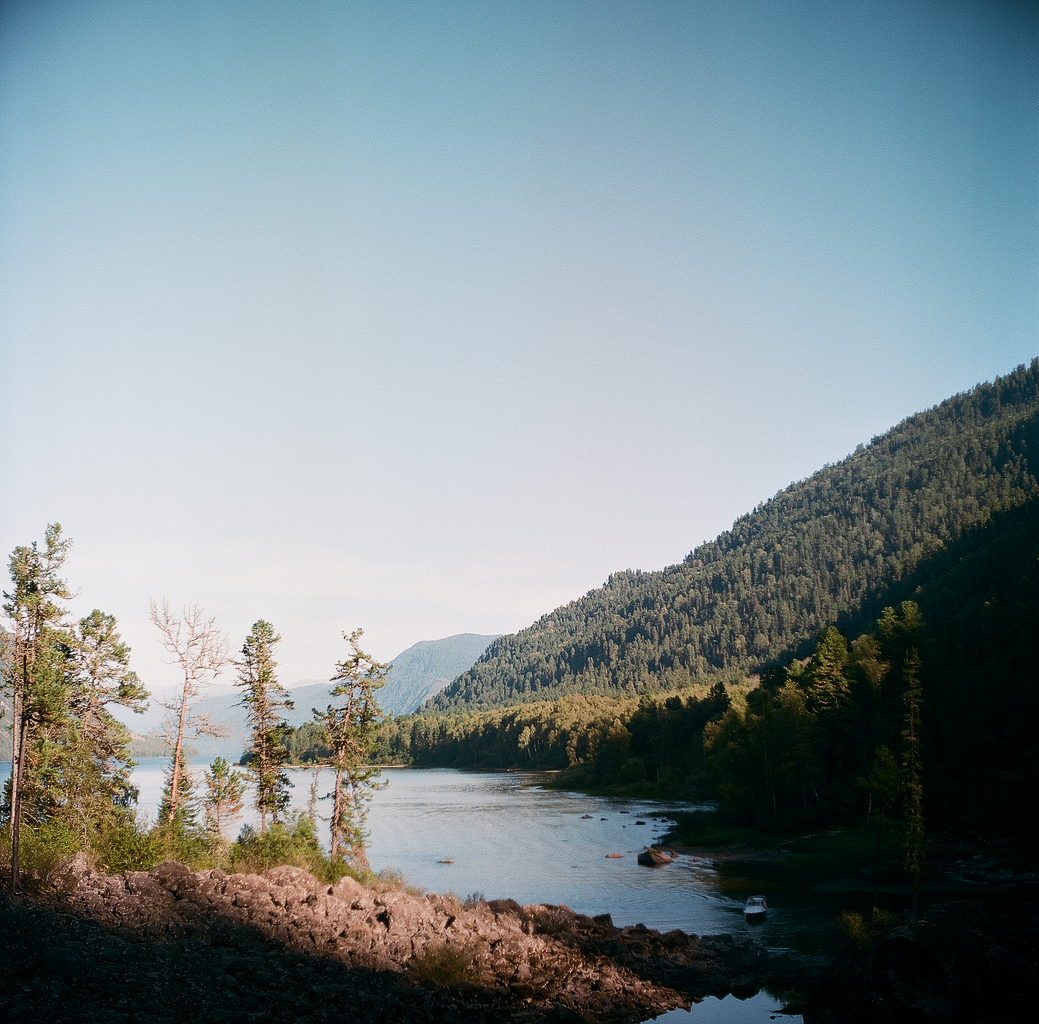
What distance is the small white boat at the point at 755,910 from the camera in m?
44.5

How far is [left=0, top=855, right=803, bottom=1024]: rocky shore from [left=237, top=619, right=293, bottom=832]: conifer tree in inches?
390

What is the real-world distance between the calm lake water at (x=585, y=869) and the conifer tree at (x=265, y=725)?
11.6ft

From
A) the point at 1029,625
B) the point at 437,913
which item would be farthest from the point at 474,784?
the point at 437,913

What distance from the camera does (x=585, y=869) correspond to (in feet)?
202

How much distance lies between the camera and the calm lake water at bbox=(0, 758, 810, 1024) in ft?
141

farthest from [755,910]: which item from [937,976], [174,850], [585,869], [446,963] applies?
[174,850]

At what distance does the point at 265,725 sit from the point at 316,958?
18.1m

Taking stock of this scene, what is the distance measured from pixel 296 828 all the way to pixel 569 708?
154 meters

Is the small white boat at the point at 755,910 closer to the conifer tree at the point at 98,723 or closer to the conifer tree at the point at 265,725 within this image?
the conifer tree at the point at 265,725

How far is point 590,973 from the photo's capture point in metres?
33.7

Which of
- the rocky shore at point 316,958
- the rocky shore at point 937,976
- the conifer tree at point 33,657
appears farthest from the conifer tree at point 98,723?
the rocky shore at point 937,976

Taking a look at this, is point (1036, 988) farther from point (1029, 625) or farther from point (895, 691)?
point (1029, 625)

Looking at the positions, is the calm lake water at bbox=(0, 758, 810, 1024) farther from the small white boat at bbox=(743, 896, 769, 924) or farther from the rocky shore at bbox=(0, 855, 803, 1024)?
the rocky shore at bbox=(0, 855, 803, 1024)

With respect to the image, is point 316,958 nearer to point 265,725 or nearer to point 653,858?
point 265,725
